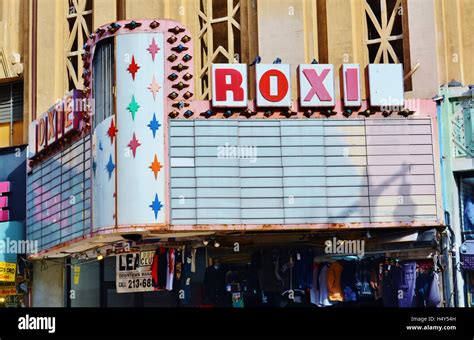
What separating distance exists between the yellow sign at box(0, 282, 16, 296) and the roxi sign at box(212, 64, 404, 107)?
962 cm

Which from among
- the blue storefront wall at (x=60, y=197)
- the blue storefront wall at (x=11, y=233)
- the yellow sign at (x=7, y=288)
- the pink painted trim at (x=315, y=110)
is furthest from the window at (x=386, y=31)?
the yellow sign at (x=7, y=288)

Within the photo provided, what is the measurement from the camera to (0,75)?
96.9ft

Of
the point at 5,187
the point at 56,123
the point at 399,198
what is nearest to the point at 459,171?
the point at 399,198

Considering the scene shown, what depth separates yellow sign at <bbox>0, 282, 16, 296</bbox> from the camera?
90.5ft

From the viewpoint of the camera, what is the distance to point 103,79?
22.5 m

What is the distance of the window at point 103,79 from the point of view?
22.2 meters

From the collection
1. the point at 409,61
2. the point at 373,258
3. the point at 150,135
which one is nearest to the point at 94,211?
the point at 150,135

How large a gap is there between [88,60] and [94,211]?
364cm

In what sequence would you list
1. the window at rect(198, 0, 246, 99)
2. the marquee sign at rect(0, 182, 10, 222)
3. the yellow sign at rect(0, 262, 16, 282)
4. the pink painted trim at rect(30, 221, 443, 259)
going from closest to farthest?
the pink painted trim at rect(30, 221, 443, 259)
the window at rect(198, 0, 246, 99)
the yellow sign at rect(0, 262, 16, 282)
the marquee sign at rect(0, 182, 10, 222)

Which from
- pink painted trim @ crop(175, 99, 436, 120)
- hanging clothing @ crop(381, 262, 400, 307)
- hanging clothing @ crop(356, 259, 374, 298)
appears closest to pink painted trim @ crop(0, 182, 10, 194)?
pink painted trim @ crop(175, 99, 436, 120)

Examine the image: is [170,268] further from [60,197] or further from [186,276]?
[60,197]

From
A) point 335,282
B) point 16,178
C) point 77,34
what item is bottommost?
point 335,282

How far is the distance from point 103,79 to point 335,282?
23.1 feet

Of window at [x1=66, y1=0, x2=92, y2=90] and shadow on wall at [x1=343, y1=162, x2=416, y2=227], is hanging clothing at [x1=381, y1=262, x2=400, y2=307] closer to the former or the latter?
shadow on wall at [x1=343, y1=162, x2=416, y2=227]
